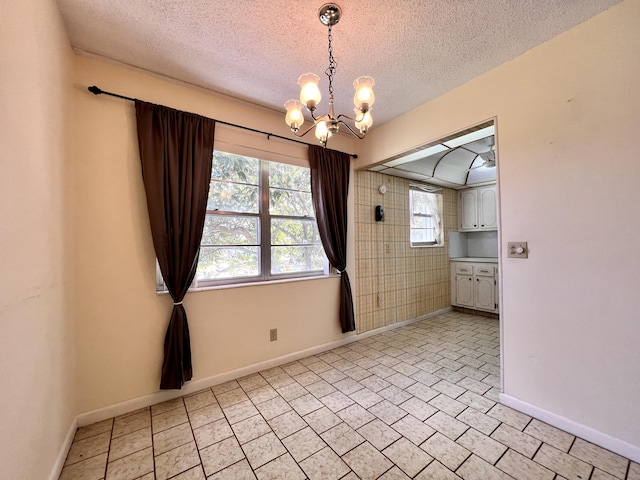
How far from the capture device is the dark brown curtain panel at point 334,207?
296 centimetres

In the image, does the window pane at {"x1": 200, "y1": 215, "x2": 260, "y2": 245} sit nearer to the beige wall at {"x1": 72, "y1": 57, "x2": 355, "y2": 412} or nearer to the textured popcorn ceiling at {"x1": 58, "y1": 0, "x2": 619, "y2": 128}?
the beige wall at {"x1": 72, "y1": 57, "x2": 355, "y2": 412}

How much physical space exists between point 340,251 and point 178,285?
69.5 inches

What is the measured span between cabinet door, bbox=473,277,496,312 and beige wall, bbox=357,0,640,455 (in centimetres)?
244

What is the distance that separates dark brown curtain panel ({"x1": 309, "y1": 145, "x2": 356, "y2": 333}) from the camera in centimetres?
296

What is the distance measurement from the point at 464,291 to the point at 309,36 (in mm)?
4461

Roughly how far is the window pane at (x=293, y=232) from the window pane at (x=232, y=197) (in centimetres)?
31

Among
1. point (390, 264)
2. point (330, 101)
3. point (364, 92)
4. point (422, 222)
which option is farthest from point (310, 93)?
point (422, 222)

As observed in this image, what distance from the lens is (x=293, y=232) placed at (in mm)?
2945

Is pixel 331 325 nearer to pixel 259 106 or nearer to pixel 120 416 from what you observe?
pixel 120 416

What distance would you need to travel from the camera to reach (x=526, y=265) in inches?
75.4

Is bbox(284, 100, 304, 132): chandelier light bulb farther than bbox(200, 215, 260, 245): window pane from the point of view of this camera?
No

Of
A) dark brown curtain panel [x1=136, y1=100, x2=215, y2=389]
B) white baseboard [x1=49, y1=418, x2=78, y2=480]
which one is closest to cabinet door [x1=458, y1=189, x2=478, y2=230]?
dark brown curtain panel [x1=136, y1=100, x2=215, y2=389]

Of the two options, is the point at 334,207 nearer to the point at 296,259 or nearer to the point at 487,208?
the point at 296,259

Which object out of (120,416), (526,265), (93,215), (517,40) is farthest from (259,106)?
(120,416)
